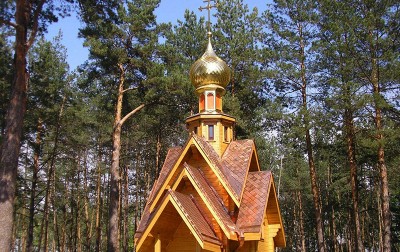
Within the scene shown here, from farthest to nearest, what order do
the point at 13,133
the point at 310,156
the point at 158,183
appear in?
the point at 310,156, the point at 158,183, the point at 13,133

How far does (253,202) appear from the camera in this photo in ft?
45.6

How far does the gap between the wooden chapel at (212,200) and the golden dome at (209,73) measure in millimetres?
883

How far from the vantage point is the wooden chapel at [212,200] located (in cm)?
1255

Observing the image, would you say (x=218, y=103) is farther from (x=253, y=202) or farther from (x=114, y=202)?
(x=114, y=202)

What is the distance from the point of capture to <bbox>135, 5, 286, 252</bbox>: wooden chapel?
1255cm

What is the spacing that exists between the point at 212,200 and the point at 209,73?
5.91 m

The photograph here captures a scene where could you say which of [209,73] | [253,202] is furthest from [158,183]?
[209,73]

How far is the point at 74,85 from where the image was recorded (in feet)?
92.0

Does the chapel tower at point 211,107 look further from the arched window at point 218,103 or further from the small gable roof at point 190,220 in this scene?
the small gable roof at point 190,220

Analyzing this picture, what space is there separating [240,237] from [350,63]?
8255 mm

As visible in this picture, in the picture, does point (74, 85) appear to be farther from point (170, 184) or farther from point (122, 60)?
point (170, 184)

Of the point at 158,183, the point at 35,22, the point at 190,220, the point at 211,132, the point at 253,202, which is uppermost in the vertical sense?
the point at 35,22

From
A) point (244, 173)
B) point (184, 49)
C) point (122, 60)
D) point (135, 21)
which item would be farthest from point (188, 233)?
point (184, 49)

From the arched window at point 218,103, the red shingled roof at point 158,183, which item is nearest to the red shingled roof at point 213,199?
the red shingled roof at point 158,183
